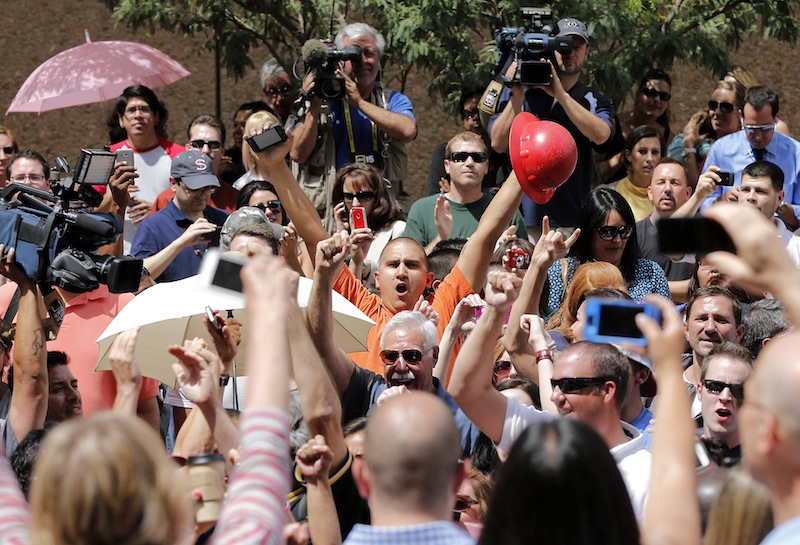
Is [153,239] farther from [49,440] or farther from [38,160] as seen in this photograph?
[49,440]

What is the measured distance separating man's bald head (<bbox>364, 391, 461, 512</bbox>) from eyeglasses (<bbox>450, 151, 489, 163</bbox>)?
15.1ft

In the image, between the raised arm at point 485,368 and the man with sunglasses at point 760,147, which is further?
the man with sunglasses at point 760,147

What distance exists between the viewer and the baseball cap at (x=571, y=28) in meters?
7.70

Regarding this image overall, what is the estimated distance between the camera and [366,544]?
2.75 m

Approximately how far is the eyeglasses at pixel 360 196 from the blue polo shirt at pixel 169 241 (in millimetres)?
805

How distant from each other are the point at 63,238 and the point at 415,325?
1.63 meters

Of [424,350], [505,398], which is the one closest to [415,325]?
[424,350]

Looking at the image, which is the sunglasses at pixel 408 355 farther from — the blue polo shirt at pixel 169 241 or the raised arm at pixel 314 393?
the blue polo shirt at pixel 169 241

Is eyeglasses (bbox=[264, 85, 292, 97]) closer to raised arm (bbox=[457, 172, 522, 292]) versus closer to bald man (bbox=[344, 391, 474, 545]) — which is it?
raised arm (bbox=[457, 172, 522, 292])

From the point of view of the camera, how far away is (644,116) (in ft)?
30.8

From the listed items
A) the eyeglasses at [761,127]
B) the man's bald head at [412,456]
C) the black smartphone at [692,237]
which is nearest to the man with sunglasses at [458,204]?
the eyeglasses at [761,127]

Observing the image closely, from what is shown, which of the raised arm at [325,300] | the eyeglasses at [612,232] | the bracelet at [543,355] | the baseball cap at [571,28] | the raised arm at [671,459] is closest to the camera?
the raised arm at [671,459]

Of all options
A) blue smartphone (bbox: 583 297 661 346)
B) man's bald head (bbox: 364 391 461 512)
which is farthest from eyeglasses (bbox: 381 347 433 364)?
man's bald head (bbox: 364 391 461 512)

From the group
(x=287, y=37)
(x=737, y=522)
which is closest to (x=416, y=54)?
(x=287, y=37)
